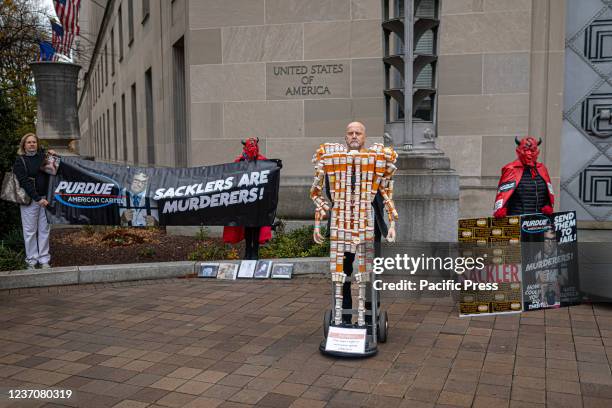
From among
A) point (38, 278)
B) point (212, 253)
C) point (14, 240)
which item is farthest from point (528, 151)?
point (14, 240)

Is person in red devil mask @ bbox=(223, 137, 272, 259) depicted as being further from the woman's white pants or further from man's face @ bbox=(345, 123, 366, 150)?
man's face @ bbox=(345, 123, 366, 150)

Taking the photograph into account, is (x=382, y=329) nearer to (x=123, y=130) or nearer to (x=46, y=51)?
(x=46, y=51)

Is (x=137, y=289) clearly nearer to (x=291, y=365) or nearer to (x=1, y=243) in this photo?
(x=1, y=243)

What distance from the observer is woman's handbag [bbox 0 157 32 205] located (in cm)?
792

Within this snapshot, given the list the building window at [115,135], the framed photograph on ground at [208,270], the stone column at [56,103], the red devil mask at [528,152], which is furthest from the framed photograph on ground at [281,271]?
the building window at [115,135]

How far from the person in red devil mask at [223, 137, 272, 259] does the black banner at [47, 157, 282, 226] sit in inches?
4.9

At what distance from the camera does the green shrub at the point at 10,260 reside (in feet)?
26.3

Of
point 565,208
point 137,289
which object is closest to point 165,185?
point 137,289

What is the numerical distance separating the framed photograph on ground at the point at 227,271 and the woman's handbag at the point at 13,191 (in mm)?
2874

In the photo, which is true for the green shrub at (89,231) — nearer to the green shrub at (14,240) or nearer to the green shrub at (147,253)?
the green shrub at (14,240)

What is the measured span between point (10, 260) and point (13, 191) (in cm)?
99

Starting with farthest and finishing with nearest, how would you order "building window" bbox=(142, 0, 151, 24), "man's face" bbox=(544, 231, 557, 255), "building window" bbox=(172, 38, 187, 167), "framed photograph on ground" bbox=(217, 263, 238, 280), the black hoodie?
"building window" bbox=(142, 0, 151, 24) → "building window" bbox=(172, 38, 187, 167) → "framed photograph on ground" bbox=(217, 263, 238, 280) → the black hoodie → "man's face" bbox=(544, 231, 557, 255)

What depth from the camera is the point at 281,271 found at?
7934 mm

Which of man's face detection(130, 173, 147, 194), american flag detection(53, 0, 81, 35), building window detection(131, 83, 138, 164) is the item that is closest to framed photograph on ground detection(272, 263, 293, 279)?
man's face detection(130, 173, 147, 194)
